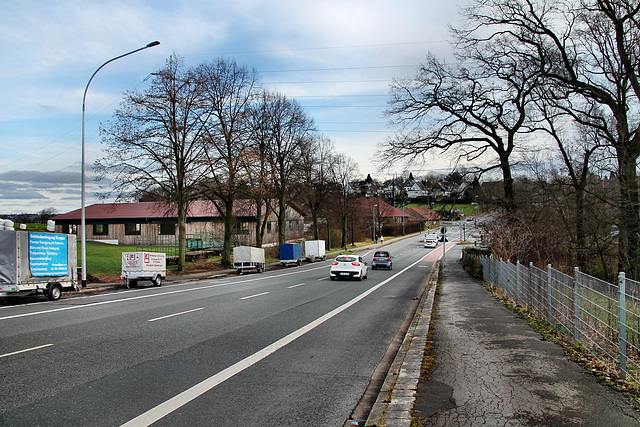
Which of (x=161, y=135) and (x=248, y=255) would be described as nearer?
(x=161, y=135)

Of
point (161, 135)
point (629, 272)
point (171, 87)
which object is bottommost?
point (629, 272)

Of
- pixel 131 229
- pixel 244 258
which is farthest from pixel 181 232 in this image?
pixel 131 229

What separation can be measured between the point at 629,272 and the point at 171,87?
26164 mm

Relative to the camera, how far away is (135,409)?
5.48 meters

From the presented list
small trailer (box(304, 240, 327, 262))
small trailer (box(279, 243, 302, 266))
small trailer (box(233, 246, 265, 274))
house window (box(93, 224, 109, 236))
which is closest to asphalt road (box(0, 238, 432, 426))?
small trailer (box(233, 246, 265, 274))

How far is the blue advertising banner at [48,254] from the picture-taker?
55.8 feet

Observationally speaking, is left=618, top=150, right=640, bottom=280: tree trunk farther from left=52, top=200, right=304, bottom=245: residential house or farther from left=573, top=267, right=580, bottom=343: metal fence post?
left=52, top=200, right=304, bottom=245: residential house

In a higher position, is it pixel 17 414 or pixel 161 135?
pixel 161 135

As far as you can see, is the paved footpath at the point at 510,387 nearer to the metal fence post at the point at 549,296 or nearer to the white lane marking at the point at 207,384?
the metal fence post at the point at 549,296

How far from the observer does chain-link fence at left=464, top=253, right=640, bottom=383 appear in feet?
20.5

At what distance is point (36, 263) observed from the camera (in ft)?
56.1

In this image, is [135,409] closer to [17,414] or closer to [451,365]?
[17,414]

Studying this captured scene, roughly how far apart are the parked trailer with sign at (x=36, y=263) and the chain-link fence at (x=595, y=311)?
628 inches

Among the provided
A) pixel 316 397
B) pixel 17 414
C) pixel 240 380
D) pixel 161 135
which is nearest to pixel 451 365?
pixel 316 397
